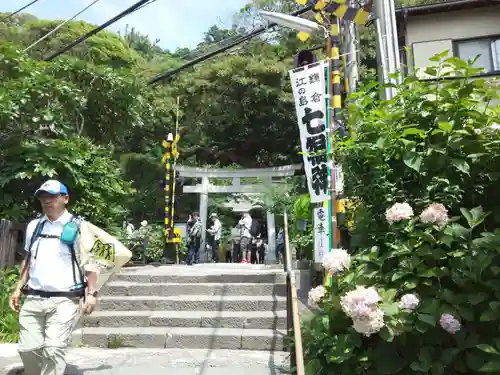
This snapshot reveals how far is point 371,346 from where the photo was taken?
9.82 feet

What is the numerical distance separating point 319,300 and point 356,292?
2.15 feet

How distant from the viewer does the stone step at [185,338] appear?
5664 millimetres

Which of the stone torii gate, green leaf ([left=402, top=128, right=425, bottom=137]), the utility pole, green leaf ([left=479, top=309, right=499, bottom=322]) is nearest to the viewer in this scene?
green leaf ([left=479, top=309, right=499, bottom=322])

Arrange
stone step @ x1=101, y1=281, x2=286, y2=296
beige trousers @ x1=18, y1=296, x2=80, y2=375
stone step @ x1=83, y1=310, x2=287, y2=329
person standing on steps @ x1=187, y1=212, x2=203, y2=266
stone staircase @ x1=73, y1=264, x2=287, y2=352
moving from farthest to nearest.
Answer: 1. person standing on steps @ x1=187, y1=212, x2=203, y2=266
2. stone step @ x1=101, y1=281, x2=286, y2=296
3. stone step @ x1=83, y1=310, x2=287, y2=329
4. stone staircase @ x1=73, y1=264, x2=287, y2=352
5. beige trousers @ x1=18, y1=296, x2=80, y2=375

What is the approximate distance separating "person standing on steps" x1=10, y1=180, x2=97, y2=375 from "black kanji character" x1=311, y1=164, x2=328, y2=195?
2.93 metres

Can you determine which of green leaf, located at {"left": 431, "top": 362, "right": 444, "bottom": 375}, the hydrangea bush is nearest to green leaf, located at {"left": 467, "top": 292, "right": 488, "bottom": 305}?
the hydrangea bush

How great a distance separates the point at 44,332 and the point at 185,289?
3603mm

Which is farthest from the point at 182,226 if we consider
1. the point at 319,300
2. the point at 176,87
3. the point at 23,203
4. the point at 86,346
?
the point at 319,300

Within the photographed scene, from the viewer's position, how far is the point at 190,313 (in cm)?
648

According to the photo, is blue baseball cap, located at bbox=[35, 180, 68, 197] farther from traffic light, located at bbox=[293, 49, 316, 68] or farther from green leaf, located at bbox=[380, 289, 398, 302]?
traffic light, located at bbox=[293, 49, 316, 68]

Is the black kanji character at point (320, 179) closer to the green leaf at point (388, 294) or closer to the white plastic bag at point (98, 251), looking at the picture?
the white plastic bag at point (98, 251)

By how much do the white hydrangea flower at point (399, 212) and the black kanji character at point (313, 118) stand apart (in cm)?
290

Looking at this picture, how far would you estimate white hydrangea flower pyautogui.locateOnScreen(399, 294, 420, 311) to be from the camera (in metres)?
2.78

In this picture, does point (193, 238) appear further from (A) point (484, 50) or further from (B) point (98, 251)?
(B) point (98, 251)
